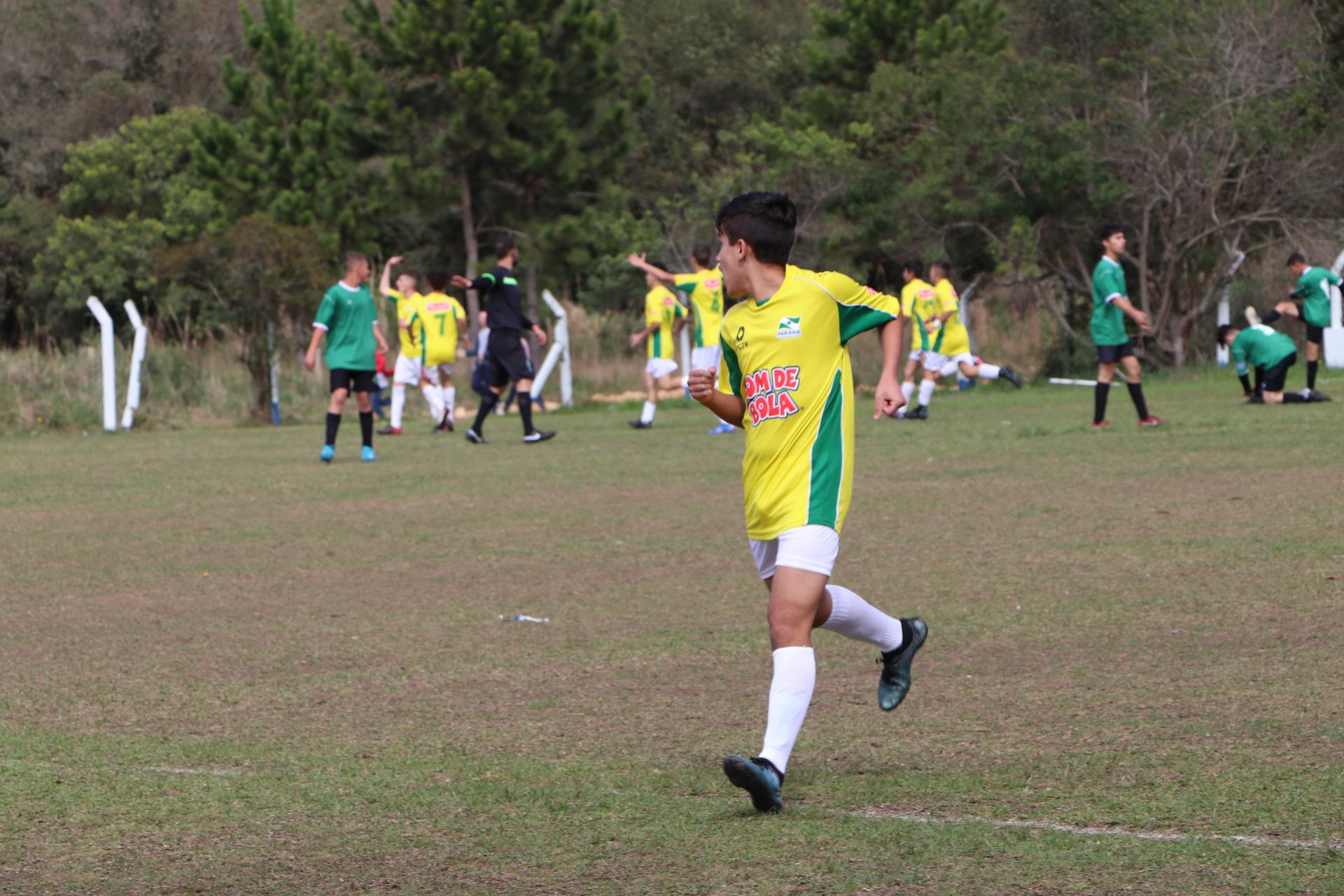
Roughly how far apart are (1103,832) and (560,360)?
24780 mm

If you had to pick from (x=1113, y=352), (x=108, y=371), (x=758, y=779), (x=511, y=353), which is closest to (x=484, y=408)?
(x=511, y=353)

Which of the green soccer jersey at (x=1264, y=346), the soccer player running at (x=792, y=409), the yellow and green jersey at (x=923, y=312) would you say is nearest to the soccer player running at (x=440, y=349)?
the yellow and green jersey at (x=923, y=312)

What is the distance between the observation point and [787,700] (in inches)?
193

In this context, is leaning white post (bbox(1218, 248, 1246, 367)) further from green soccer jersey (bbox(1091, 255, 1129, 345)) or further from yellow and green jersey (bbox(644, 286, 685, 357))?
green soccer jersey (bbox(1091, 255, 1129, 345))

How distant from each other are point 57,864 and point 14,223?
2013 inches

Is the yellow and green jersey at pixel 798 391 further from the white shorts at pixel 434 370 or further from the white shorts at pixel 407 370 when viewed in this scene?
the white shorts at pixel 407 370

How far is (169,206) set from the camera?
1913 inches

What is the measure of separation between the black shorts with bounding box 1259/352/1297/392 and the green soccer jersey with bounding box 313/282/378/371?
34.3 feet

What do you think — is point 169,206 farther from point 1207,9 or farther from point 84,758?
point 84,758

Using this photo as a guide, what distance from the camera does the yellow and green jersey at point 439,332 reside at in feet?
73.5

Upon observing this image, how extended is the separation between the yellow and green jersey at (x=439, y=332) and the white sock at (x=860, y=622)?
669 inches

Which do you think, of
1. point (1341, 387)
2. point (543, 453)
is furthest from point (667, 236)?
point (543, 453)

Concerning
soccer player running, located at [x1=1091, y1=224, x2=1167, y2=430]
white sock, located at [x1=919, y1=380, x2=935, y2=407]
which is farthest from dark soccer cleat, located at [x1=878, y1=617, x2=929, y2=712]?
white sock, located at [x1=919, y1=380, x2=935, y2=407]

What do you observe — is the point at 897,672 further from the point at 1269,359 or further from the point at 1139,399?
the point at 1269,359
